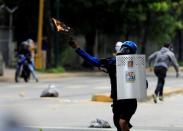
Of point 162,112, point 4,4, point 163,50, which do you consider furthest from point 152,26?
point 162,112

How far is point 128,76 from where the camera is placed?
30.1 feet

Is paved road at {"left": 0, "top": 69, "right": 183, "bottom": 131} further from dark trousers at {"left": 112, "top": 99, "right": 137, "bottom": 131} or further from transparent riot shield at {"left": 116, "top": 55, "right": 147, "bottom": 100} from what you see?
transparent riot shield at {"left": 116, "top": 55, "right": 147, "bottom": 100}

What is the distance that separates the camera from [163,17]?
46.7 m

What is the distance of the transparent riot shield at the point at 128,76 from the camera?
912cm

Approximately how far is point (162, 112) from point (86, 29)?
25.4m

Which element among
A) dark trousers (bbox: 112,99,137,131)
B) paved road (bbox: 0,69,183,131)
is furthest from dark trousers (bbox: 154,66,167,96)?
dark trousers (bbox: 112,99,137,131)

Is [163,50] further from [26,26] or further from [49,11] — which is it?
[26,26]

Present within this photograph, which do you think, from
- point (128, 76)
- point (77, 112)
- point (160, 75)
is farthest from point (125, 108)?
point (160, 75)

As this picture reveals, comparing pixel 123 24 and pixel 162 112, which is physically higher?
pixel 123 24

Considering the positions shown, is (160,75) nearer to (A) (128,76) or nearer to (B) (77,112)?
(B) (77,112)

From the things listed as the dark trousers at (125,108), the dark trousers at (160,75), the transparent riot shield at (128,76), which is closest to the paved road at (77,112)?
the dark trousers at (160,75)

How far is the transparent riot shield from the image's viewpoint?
359 inches

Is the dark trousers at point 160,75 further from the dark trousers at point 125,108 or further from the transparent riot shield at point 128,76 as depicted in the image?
the transparent riot shield at point 128,76

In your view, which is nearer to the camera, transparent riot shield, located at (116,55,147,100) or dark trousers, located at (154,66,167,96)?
transparent riot shield, located at (116,55,147,100)
